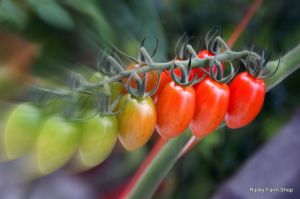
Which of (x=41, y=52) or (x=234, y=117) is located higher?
(x=41, y=52)

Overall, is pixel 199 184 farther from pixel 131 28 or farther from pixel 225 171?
pixel 131 28

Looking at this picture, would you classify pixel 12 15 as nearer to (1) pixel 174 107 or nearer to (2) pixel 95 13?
(2) pixel 95 13

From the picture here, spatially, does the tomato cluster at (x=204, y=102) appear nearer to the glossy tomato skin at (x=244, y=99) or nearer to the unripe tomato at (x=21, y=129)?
the glossy tomato skin at (x=244, y=99)

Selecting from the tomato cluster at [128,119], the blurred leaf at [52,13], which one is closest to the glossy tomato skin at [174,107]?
the tomato cluster at [128,119]

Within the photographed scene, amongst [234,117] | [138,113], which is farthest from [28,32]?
[234,117]

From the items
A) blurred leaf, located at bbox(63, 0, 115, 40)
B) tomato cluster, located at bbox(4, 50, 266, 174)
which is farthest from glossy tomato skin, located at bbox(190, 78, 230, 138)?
blurred leaf, located at bbox(63, 0, 115, 40)
